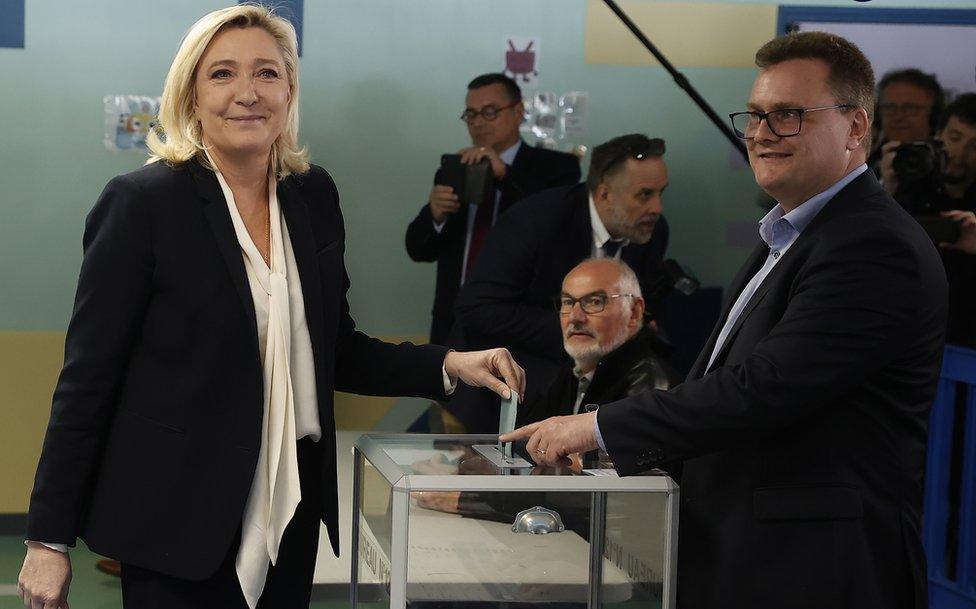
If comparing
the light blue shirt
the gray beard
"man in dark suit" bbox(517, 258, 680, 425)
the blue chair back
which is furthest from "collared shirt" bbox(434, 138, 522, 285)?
the light blue shirt

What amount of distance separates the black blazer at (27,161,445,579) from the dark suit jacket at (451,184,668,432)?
2.07m

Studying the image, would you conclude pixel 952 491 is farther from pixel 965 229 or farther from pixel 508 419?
pixel 508 419

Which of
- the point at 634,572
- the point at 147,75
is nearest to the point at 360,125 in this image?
the point at 147,75

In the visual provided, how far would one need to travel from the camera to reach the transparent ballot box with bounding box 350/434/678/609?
1.67 metres

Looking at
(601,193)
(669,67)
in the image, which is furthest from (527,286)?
(669,67)

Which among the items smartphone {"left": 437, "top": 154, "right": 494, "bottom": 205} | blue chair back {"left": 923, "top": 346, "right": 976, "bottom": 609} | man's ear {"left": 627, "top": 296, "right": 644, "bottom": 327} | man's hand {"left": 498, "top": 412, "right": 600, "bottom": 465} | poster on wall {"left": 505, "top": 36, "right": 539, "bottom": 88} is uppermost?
poster on wall {"left": 505, "top": 36, "right": 539, "bottom": 88}

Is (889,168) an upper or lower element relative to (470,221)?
upper

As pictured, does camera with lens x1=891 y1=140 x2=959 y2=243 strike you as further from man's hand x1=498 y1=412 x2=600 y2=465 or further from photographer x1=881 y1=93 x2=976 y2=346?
man's hand x1=498 y1=412 x2=600 y2=465

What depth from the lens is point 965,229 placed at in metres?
3.69

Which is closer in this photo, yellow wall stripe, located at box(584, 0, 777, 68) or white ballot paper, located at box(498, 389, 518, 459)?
white ballot paper, located at box(498, 389, 518, 459)

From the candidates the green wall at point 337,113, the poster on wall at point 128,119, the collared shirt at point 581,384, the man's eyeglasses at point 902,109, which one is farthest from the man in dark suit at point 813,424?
the poster on wall at point 128,119

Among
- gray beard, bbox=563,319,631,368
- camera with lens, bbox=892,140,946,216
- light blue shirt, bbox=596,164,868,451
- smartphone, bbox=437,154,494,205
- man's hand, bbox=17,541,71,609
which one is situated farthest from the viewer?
smartphone, bbox=437,154,494,205

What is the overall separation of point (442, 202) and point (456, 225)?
0.31ft

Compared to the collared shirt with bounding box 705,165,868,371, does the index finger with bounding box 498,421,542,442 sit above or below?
below
